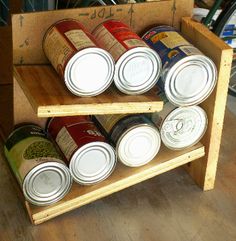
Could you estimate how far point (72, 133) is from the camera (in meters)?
1.75

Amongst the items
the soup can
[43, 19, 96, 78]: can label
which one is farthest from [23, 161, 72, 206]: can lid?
[43, 19, 96, 78]: can label

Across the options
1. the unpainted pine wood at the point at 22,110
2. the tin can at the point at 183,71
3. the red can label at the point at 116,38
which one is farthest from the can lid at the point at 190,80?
the unpainted pine wood at the point at 22,110

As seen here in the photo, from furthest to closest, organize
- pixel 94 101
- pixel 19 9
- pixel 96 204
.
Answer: pixel 19 9 → pixel 96 204 → pixel 94 101

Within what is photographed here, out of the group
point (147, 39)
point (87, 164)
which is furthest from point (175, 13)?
point (87, 164)

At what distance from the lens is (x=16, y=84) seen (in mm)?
1795

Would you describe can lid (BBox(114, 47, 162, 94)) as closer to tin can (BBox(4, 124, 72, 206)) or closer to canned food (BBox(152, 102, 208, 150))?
canned food (BBox(152, 102, 208, 150))

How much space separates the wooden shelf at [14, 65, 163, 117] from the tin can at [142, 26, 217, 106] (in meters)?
0.07

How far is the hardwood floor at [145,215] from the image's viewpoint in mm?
1734

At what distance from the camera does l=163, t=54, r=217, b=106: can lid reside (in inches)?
64.7

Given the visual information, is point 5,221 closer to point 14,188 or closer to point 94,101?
point 14,188

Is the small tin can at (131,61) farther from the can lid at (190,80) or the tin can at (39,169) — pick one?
the tin can at (39,169)

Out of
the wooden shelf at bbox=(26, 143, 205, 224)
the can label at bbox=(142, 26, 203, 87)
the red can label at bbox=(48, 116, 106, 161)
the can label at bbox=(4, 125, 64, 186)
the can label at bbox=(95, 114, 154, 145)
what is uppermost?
the can label at bbox=(142, 26, 203, 87)

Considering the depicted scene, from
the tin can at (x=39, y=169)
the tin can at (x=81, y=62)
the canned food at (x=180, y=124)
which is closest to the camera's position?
the tin can at (x=81, y=62)

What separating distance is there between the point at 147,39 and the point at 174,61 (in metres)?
0.20
